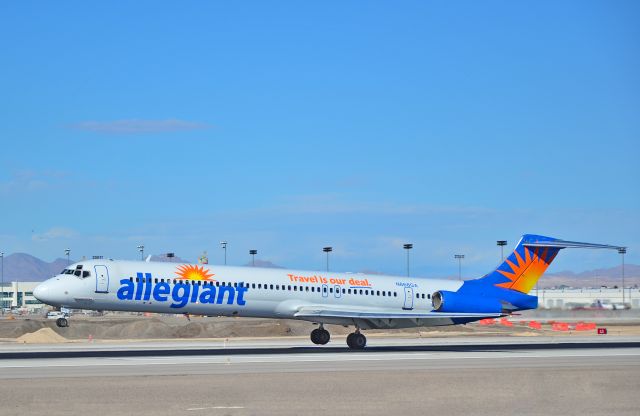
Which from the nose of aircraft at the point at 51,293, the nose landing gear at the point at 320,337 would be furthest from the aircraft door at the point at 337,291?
the nose of aircraft at the point at 51,293

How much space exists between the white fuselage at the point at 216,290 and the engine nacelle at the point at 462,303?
3.69 ft

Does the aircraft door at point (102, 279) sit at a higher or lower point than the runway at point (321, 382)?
higher

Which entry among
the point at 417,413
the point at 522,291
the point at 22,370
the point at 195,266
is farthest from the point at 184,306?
the point at 417,413

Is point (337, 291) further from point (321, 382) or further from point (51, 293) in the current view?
point (321, 382)

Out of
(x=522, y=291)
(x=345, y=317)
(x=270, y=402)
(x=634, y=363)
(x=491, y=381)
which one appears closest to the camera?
(x=270, y=402)

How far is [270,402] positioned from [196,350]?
2181 cm

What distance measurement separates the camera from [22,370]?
32406mm

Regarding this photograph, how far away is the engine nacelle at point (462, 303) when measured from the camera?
51.3 meters

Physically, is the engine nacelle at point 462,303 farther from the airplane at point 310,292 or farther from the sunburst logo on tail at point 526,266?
the sunburst logo on tail at point 526,266

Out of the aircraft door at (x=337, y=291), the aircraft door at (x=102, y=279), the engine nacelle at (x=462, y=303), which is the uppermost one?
the aircraft door at (x=102, y=279)

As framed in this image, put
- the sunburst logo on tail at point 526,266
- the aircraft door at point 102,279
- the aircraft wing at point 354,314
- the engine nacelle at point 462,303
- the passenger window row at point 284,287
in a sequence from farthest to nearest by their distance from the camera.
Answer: the sunburst logo on tail at point 526,266 < the engine nacelle at point 462,303 < the aircraft wing at point 354,314 < the passenger window row at point 284,287 < the aircraft door at point 102,279

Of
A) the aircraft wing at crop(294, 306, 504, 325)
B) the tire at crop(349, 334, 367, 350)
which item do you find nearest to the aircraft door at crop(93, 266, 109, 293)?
the aircraft wing at crop(294, 306, 504, 325)

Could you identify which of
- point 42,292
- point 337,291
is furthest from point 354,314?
point 42,292

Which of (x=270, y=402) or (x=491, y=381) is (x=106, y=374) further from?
(x=491, y=381)
